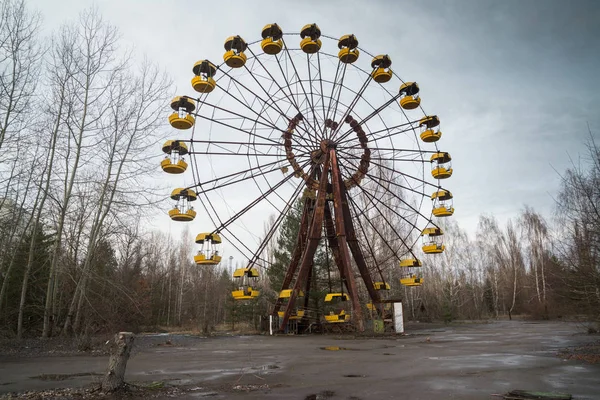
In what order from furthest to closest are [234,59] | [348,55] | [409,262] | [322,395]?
[409,262] < [348,55] < [234,59] < [322,395]

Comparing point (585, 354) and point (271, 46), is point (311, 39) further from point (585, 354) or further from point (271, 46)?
point (585, 354)

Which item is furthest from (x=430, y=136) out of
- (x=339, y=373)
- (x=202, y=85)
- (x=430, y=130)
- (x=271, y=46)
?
(x=339, y=373)

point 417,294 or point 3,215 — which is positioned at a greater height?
point 3,215

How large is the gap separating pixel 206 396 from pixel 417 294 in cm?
4619

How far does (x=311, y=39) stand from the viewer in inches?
835

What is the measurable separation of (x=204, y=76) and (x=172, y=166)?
5.05 m

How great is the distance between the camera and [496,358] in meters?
10.9

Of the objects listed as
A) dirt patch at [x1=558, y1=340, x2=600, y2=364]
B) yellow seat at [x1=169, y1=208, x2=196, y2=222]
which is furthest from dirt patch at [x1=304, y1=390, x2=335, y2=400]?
yellow seat at [x1=169, y1=208, x2=196, y2=222]

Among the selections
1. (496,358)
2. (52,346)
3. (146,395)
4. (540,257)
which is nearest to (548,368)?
(496,358)

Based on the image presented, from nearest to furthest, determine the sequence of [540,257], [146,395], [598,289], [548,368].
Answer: [146,395]
[548,368]
[598,289]
[540,257]

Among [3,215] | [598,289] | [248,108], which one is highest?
[248,108]

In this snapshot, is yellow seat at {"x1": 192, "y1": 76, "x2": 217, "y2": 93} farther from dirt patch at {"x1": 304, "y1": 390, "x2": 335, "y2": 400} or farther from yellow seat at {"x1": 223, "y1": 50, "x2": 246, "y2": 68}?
dirt patch at {"x1": 304, "y1": 390, "x2": 335, "y2": 400}

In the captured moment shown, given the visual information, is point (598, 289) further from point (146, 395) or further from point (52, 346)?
point (52, 346)

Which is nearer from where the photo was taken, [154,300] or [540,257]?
[154,300]
